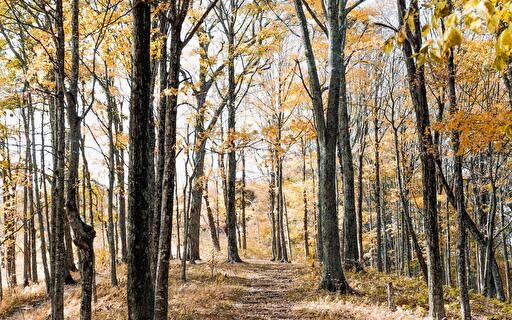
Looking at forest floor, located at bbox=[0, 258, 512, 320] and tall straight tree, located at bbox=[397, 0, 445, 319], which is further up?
tall straight tree, located at bbox=[397, 0, 445, 319]

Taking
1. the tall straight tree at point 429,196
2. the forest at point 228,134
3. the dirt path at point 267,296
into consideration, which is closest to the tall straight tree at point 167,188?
the forest at point 228,134

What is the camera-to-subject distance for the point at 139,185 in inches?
155

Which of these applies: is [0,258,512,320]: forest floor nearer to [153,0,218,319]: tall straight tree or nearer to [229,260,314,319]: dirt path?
[229,260,314,319]: dirt path

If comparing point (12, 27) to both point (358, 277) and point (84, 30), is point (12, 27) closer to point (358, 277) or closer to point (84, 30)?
point (84, 30)

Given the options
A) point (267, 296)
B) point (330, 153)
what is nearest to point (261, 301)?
point (267, 296)

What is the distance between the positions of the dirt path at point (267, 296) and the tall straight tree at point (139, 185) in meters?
3.92

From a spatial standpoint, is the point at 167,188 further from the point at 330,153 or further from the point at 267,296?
the point at 267,296

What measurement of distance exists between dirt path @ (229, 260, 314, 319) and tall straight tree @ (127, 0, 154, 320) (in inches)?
154

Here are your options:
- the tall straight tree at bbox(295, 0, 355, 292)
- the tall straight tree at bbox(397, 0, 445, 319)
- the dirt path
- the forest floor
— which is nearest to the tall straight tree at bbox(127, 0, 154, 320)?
the forest floor

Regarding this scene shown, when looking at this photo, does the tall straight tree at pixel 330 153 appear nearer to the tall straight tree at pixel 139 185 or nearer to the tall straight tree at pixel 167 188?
the tall straight tree at pixel 167 188

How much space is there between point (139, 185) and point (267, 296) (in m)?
6.63

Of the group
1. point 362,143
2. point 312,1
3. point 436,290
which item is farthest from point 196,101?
point 436,290

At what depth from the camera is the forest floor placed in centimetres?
732

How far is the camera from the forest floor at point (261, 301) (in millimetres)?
7316
